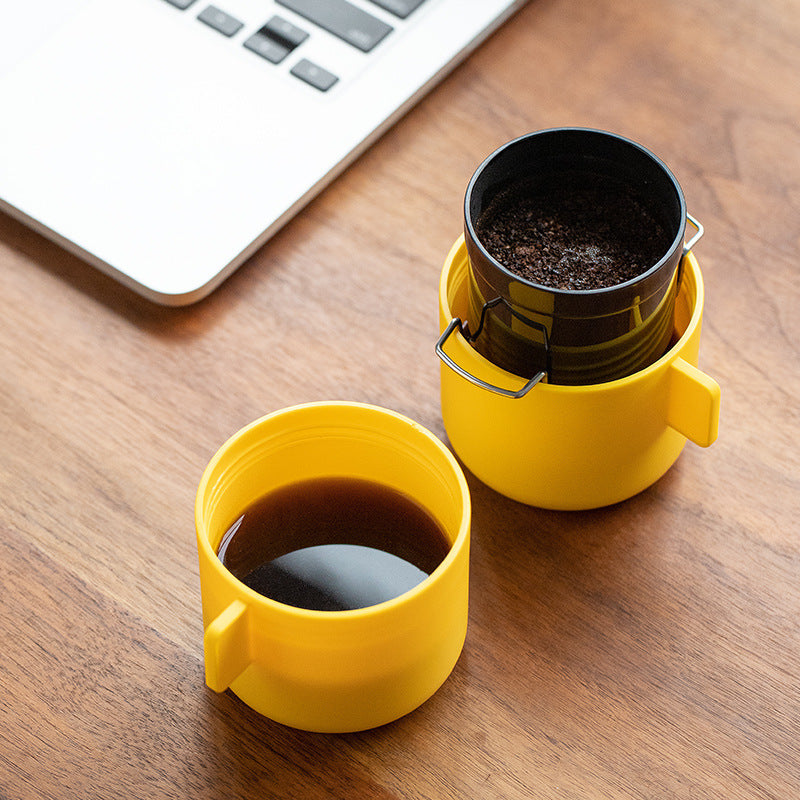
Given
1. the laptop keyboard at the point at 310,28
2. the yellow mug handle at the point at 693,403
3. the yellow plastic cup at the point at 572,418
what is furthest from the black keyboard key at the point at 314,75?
the yellow mug handle at the point at 693,403

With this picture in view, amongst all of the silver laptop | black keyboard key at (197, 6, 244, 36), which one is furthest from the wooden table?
black keyboard key at (197, 6, 244, 36)

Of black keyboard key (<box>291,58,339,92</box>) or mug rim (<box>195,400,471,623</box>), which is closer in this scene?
mug rim (<box>195,400,471,623</box>)

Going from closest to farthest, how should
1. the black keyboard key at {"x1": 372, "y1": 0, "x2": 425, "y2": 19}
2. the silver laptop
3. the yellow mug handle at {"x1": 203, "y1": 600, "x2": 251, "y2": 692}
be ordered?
the yellow mug handle at {"x1": 203, "y1": 600, "x2": 251, "y2": 692}
the silver laptop
the black keyboard key at {"x1": 372, "y1": 0, "x2": 425, "y2": 19}

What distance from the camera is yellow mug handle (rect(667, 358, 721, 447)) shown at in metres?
0.59

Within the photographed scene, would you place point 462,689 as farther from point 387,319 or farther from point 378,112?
point 378,112

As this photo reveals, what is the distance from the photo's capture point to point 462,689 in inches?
24.3

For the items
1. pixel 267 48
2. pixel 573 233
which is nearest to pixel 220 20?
pixel 267 48

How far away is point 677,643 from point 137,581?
31cm

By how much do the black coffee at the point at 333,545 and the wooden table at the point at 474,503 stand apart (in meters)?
0.07

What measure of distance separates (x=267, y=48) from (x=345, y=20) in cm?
7

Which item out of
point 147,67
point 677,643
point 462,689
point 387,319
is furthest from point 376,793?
point 147,67

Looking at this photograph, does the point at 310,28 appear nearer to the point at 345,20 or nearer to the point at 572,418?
the point at 345,20

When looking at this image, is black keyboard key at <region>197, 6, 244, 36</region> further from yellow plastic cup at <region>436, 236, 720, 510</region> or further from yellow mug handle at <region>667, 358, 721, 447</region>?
yellow mug handle at <region>667, 358, 721, 447</region>

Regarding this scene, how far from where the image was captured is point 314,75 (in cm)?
86
